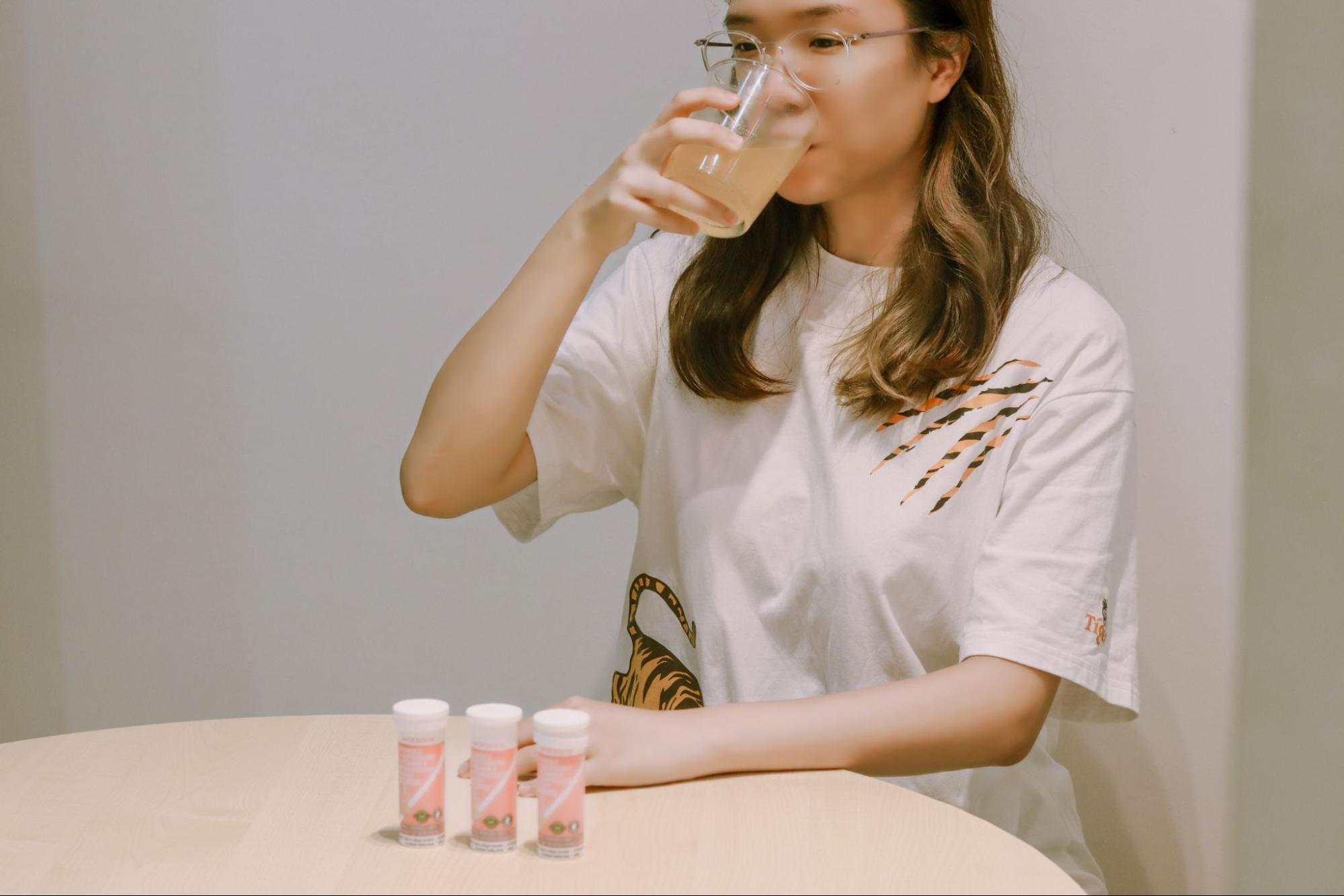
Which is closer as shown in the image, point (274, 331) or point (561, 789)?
point (561, 789)

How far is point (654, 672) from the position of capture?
1.52 metres

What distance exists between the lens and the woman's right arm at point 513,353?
1.30 meters

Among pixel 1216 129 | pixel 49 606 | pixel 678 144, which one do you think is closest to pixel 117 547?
pixel 49 606

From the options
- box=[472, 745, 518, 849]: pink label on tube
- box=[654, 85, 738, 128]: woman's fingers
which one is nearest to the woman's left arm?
box=[472, 745, 518, 849]: pink label on tube

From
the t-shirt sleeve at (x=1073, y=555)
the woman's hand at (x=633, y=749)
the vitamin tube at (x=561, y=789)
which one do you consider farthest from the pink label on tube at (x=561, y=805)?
the t-shirt sleeve at (x=1073, y=555)

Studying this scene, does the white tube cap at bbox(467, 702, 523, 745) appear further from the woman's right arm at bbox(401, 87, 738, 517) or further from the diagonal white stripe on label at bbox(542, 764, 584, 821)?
the woman's right arm at bbox(401, 87, 738, 517)

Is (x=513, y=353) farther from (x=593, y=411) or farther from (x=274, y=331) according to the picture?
(x=274, y=331)

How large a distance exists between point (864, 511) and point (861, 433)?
0.09m

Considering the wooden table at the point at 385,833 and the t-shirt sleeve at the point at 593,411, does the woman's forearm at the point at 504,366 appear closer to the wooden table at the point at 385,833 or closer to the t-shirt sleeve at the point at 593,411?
the t-shirt sleeve at the point at 593,411

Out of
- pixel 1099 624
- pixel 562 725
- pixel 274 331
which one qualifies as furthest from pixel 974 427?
pixel 274 331

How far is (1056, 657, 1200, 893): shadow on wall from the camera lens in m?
1.66

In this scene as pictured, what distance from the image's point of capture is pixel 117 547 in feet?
7.25

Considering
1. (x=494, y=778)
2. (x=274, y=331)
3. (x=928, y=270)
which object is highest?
(x=928, y=270)

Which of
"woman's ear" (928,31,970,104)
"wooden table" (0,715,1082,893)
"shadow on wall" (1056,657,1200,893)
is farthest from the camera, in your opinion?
"shadow on wall" (1056,657,1200,893)
